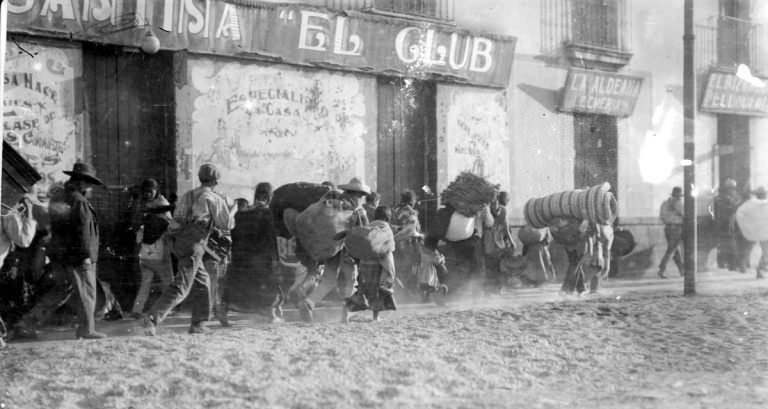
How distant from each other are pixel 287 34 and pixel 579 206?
4.31m

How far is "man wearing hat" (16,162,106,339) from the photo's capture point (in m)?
7.51

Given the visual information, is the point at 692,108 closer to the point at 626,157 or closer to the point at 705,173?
the point at 626,157

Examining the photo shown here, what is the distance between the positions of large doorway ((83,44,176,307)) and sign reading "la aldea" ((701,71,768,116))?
10.6 m

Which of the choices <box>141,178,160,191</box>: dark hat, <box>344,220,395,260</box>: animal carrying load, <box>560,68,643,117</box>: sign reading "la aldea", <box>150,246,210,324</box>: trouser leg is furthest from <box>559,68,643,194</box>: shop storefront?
<box>150,246,210,324</box>: trouser leg

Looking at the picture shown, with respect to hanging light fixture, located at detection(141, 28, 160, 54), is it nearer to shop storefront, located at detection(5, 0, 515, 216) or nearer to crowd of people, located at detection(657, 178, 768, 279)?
shop storefront, located at detection(5, 0, 515, 216)

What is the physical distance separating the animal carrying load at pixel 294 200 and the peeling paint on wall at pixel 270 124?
7.37ft

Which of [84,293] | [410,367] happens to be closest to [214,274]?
[84,293]

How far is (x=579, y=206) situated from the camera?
37.6 ft

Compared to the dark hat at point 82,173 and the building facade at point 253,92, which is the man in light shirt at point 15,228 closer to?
the dark hat at point 82,173

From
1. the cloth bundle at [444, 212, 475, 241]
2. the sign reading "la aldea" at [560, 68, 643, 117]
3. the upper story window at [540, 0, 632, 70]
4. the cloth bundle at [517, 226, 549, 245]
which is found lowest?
the cloth bundle at [517, 226, 549, 245]

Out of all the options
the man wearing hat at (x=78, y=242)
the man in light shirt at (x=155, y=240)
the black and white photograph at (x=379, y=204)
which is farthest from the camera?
the man in light shirt at (x=155, y=240)

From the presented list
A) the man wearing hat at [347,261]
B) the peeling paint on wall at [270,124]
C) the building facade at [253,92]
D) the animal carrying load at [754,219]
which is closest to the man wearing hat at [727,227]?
the animal carrying load at [754,219]

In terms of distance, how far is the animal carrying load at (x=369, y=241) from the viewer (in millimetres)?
8719

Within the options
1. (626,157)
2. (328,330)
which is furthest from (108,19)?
(626,157)
